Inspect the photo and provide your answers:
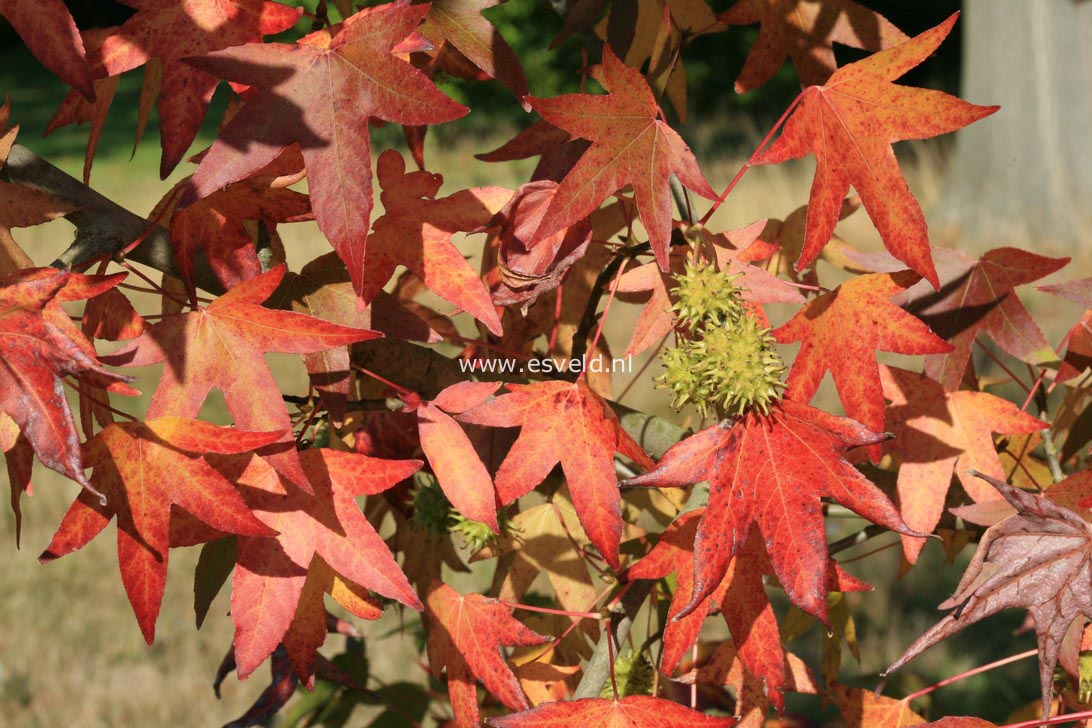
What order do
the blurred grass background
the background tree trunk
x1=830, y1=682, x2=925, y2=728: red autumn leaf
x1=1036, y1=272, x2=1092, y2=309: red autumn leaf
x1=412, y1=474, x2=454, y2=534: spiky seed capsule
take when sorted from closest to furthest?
1. x1=1036, y1=272, x2=1092, y2=309: red autumn leaf
2. x1=830, y1=682, x2=925, y2=728: red autumn leaf
3. x1=412, y1=474, x2=454, y2=534: spiky seed capsule
4. the blurred grass background
5. the background tree trunk

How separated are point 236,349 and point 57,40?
0.71ft

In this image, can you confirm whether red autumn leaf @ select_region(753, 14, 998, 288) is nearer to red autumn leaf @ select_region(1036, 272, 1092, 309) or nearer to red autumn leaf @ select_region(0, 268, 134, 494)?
red autumn leaf @ select_region(1036, 272, 1092, 309)

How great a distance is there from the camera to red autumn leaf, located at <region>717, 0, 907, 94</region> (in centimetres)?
87

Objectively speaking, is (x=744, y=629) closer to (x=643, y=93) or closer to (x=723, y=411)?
(x=723, y=411)

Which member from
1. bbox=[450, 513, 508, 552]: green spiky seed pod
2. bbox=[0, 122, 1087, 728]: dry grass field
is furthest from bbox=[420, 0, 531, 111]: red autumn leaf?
bbox=[0, 122, 1087, 728]: dry grass field

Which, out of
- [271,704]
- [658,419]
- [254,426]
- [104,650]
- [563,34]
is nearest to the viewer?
[254,426]

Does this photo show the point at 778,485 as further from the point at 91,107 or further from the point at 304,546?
the point at 91,107

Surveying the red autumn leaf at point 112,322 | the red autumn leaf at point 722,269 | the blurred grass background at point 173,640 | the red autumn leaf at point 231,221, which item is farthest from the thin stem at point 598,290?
the blurred grass background at point 173,640

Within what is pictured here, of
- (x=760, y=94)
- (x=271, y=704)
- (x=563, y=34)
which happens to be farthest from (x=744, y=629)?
(x=760, y=94)

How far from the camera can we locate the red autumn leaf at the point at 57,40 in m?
0.61

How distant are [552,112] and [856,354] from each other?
282 mm

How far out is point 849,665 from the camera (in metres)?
2.71

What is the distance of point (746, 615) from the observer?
27.6 inches

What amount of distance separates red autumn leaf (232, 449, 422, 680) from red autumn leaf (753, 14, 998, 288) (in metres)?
0.33
